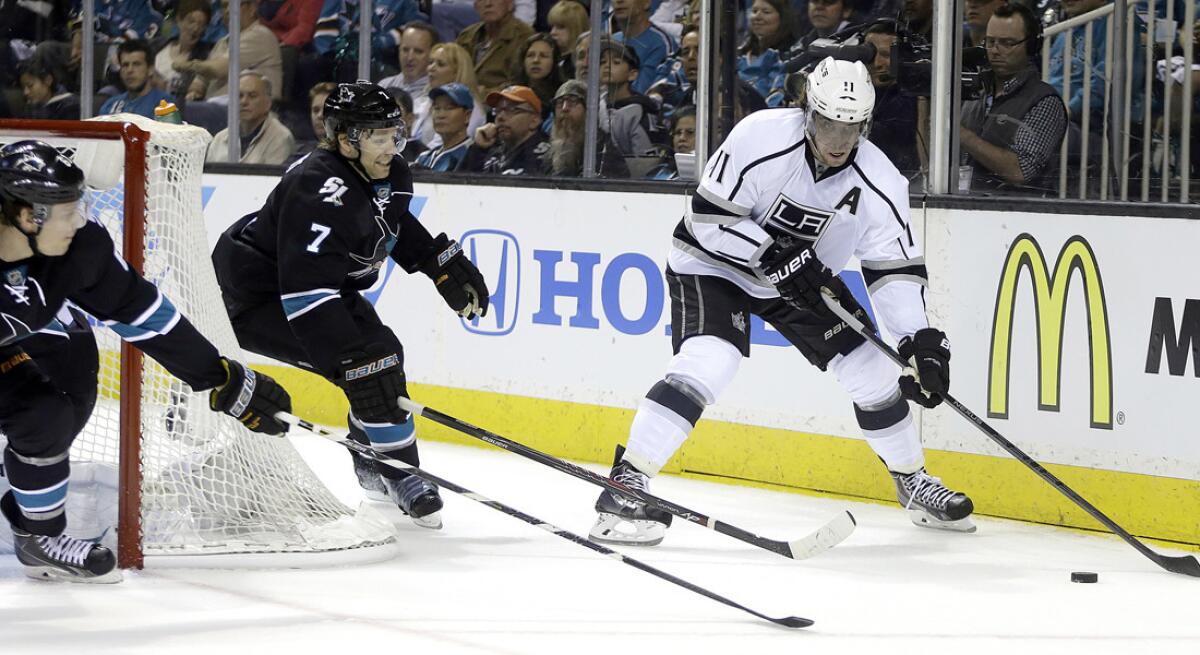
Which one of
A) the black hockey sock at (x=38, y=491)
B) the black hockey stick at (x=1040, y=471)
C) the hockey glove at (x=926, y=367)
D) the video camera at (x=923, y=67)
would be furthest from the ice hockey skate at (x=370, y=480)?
the video camera at (x=923, y=67)

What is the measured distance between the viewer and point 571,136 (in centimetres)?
529

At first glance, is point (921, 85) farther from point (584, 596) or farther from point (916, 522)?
point (584, 596)

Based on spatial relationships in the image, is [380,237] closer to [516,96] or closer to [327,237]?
[327,237]

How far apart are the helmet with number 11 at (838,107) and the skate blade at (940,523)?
960mm

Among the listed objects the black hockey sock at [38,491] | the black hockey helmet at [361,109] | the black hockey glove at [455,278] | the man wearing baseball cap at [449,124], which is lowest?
the black hockey sock at [38,491]

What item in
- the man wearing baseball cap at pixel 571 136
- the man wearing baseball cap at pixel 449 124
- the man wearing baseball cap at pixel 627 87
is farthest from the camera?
the man wearing baseball cap at pixel 449 124

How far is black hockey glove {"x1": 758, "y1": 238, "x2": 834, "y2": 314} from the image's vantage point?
3.84 m

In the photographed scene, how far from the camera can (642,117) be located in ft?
16.9

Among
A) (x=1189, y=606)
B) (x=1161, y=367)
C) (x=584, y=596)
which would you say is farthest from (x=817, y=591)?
(x=1161, y=367)

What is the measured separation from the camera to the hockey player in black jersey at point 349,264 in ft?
12.4

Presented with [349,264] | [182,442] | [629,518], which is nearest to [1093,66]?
[629,518]

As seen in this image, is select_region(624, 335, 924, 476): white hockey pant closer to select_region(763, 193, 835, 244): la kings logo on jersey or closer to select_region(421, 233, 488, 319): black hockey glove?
select_region(763, 193, 835, 244): la kings logo on jersey

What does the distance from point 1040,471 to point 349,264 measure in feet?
5.39

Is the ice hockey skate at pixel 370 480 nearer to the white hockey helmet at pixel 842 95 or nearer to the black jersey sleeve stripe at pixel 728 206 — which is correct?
the black jersey sleeve stripe at pixel 728 206
